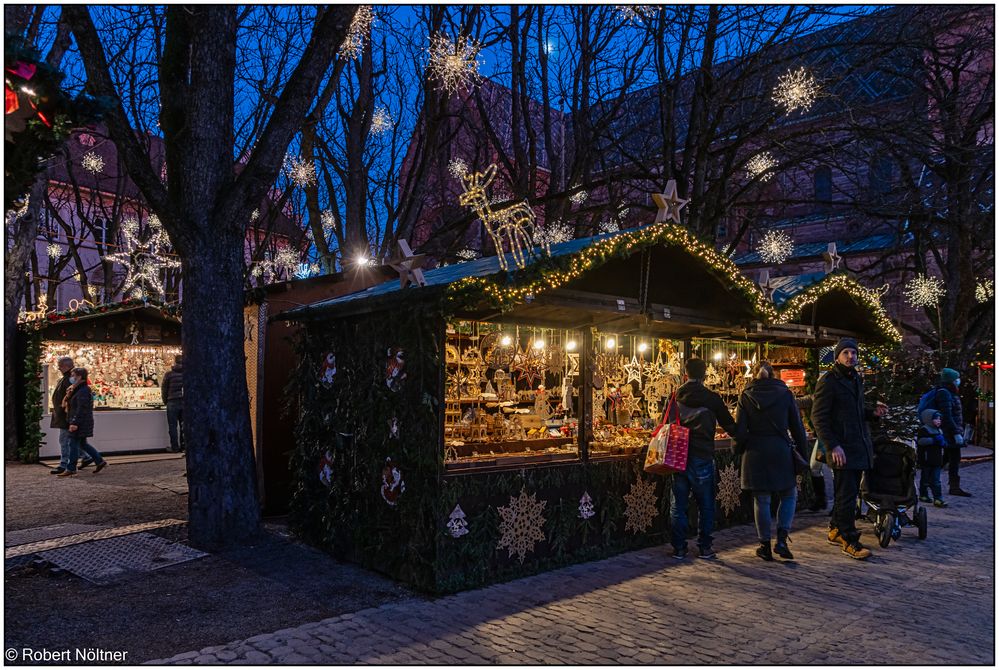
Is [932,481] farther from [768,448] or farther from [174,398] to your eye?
[174,398]

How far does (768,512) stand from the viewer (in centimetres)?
727

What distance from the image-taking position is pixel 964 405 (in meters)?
21.6

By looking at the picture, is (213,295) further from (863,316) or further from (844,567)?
(863,316)

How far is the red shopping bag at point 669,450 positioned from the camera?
288 inches

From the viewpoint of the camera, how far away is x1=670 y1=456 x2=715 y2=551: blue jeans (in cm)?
734

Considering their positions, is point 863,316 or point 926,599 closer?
point 926,599

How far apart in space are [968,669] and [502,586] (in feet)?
11.1

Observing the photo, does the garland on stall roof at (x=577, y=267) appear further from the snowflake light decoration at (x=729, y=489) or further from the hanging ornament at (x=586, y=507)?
the snowflake light decoration at (x=729, y=489)

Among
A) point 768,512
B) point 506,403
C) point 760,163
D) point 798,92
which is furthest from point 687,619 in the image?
point 760,163

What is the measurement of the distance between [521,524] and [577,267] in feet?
7.85

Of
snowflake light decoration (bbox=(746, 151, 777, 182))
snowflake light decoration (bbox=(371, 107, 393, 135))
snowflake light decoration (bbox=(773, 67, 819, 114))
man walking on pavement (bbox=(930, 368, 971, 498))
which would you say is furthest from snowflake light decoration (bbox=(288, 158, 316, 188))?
man walking on pavement (bbox=(930, 368, 971, 498))

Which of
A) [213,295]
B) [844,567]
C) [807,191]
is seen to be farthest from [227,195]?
[807,191]

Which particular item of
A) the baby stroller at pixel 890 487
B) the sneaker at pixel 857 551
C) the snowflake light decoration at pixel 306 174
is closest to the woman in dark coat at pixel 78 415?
the snowflake light decoration at pixel 306 174

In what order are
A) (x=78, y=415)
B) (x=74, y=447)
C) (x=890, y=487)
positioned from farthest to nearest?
(x=74, y=447), (x=78, y=415), (x=890, y=487)
